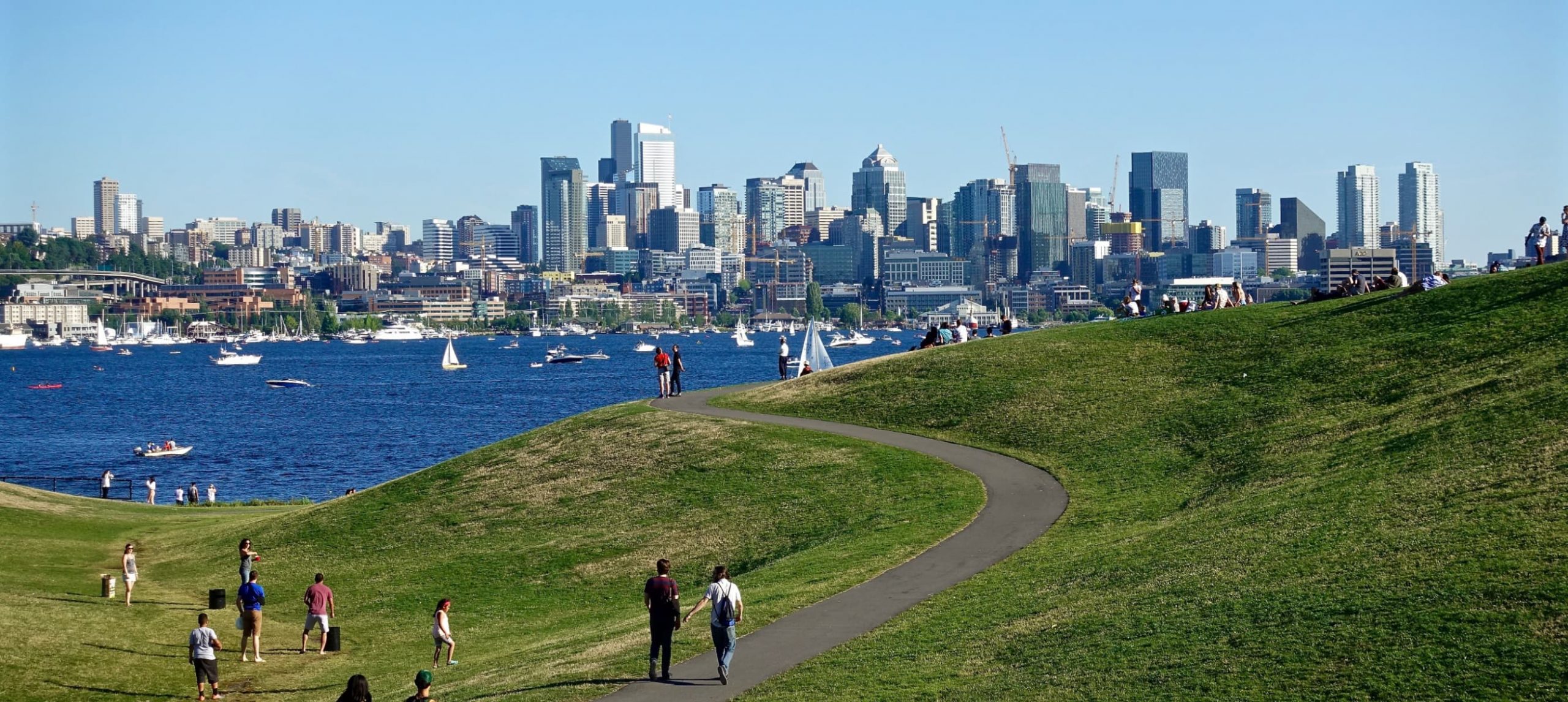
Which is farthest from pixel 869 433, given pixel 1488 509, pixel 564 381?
pixel 564 381

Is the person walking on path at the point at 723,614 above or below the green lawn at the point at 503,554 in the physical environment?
above

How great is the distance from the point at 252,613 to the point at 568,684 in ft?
32.9

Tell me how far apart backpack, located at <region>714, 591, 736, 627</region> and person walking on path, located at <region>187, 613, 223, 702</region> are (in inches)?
409

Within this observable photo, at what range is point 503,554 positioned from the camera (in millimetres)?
37750

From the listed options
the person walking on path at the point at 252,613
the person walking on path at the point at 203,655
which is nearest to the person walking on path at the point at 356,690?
the person walking on path at the point at 203,655

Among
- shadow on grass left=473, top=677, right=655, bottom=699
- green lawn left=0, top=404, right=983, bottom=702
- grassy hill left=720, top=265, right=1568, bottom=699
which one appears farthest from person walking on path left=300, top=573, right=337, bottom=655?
grassy hill left=720, top=265, right=1568, bottom=699

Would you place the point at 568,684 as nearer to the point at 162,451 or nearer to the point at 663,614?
the point at 663,614

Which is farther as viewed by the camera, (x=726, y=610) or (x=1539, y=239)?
(x=1539, y=239)

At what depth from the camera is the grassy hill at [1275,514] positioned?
768 inches

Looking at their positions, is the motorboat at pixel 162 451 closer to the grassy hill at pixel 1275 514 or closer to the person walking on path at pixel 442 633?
the grassy hill at pixel 1275 514

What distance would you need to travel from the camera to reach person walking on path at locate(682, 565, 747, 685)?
71.7ft

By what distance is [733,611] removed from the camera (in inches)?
864

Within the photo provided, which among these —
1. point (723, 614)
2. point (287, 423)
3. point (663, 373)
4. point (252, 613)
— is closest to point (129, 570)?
point (252, 613)

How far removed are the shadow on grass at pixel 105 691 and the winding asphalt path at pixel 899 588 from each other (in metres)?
9.73
